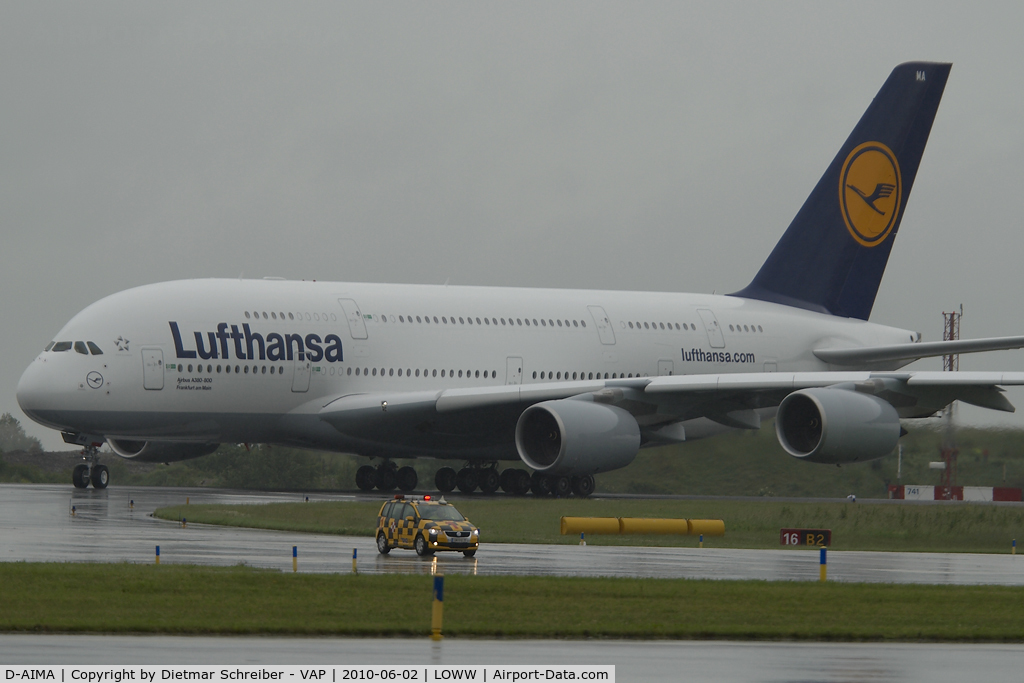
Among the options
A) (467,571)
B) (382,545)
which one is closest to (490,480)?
(382,545)

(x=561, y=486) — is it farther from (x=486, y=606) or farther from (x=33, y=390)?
(x=486, y=606)

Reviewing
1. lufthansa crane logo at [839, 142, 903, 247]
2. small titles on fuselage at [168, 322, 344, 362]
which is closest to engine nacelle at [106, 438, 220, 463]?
small titles on fuselage at [168, 322, 344, 362]

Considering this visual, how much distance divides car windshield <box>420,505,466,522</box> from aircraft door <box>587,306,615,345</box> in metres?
18.7

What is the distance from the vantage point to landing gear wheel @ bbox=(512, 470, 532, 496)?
40.6 metres

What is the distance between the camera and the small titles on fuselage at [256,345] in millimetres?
36469

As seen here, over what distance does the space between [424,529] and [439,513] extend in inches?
23.3

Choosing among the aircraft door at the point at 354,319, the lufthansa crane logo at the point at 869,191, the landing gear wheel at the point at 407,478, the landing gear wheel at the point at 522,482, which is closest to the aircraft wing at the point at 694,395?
the aircraft door at the point at 354,319

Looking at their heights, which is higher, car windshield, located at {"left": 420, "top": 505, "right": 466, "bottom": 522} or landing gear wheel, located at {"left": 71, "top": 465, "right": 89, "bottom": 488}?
landing gear wheel, located at {"left": 71, "top": 465, "right": 89, "bottom": 488}

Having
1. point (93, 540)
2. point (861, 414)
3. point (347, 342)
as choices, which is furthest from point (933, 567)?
point (347, 342)

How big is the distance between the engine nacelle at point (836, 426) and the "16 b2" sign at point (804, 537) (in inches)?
169

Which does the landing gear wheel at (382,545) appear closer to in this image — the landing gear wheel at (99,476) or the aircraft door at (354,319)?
the aircraft door at (354,319)

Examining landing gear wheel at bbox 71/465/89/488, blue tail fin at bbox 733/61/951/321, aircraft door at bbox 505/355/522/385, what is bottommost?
landing gear wheel at bbox 71/465/89/488

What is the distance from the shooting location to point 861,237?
47.2 meters

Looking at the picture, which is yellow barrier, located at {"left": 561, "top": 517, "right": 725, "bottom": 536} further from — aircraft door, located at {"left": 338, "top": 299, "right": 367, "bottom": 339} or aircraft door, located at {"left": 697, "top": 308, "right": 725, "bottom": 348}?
aircraft door, located at {"left": 697, "top": 308, "right": 725, "bottom": 348}
